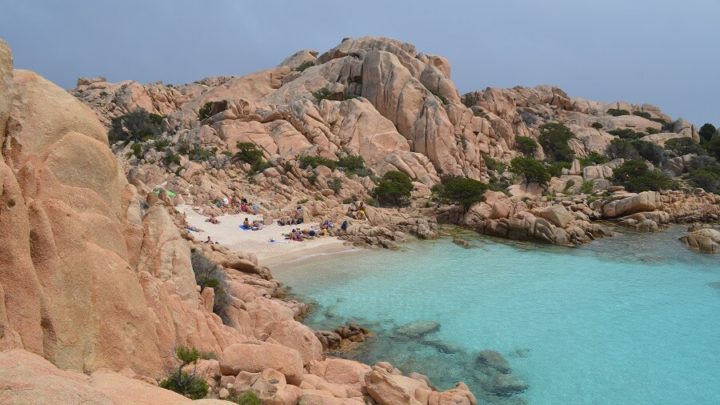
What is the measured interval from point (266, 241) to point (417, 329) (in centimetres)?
1386

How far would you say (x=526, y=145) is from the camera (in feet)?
211

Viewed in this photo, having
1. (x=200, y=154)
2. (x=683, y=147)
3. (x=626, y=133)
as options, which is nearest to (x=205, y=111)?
(x=200, y=154)

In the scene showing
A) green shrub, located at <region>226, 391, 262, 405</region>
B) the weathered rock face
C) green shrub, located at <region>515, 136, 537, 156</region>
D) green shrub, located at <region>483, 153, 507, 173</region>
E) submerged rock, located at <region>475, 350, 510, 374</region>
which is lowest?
submerged rock, located at <region>475, 350, 510, 374</region>

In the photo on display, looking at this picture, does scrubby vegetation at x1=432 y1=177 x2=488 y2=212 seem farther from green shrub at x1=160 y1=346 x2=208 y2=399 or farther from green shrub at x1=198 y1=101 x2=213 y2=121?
green shrub at x1=160 y1=346 x2=208 y2=399

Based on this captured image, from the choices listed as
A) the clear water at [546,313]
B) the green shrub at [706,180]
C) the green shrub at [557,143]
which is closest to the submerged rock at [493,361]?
the clear water at [546,313]

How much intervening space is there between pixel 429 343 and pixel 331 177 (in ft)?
97.6

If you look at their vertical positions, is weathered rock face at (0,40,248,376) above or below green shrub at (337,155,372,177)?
below

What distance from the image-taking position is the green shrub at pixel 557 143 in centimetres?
6631

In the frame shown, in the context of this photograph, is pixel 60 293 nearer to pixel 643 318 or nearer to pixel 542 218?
pixel 643 318

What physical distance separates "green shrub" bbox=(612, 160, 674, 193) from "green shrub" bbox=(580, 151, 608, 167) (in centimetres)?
933

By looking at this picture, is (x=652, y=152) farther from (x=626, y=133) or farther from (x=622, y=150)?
(x=626, y=133)

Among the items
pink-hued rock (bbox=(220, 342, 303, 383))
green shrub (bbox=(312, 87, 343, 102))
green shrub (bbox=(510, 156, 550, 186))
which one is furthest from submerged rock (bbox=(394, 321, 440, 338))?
green shrub (bbox=(312, 87, 343, 102))

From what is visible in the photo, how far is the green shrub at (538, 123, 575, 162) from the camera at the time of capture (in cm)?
6631

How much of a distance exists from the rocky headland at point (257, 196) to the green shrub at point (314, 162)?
24 cm
